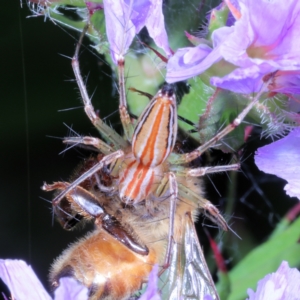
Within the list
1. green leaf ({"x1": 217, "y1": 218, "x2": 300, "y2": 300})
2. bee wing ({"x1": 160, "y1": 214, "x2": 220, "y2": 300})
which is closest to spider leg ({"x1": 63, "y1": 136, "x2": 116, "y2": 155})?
bee wing ({"x1": 160, "y1": 214, "x2": 220, "y2": 300})

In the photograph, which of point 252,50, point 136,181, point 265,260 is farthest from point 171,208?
point 265,260

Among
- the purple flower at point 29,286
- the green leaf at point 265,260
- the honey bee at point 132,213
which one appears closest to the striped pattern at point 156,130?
the honey bee at point 132,213

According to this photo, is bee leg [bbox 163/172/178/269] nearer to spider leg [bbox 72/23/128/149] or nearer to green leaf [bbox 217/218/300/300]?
spider leg [bbox 72/23/128/149]

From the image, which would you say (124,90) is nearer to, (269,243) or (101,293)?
(101,293)

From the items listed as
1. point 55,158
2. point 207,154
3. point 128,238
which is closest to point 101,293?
point 128,238

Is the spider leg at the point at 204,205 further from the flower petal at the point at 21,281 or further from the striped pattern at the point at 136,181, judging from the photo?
the flower petal at the point at 21,281

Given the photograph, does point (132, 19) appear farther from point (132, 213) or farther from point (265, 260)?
point (265, 260)
